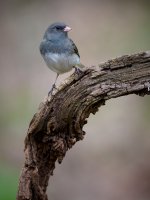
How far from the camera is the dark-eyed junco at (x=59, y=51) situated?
4.84 meters

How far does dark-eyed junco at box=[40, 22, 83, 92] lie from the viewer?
4.84 metres

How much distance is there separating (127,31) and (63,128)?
509 cm

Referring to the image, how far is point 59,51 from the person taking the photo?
193 inches

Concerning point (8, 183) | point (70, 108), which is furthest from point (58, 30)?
point (8, 183)

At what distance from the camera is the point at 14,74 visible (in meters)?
8.76

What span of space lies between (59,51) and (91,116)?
2945 millimetres

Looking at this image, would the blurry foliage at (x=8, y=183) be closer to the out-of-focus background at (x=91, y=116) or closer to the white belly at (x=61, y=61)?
the out-of-focus background at (x=91, y=116)

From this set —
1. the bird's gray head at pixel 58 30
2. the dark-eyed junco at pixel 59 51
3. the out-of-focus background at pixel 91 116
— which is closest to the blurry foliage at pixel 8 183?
the out-of-focus background at pixel 91 116

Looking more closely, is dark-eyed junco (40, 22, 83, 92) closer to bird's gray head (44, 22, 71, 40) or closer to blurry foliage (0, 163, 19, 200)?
bird's gray head (44, 22, 71, 40)

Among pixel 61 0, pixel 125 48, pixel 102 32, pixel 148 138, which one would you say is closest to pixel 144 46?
pixel 125 48

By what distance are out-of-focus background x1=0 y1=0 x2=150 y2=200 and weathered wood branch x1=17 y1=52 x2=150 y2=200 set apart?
1.62m

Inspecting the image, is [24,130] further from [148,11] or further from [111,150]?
[148,11]

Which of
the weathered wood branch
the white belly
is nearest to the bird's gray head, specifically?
the white belly

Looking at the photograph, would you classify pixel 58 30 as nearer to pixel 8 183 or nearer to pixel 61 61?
pixel 61 61
